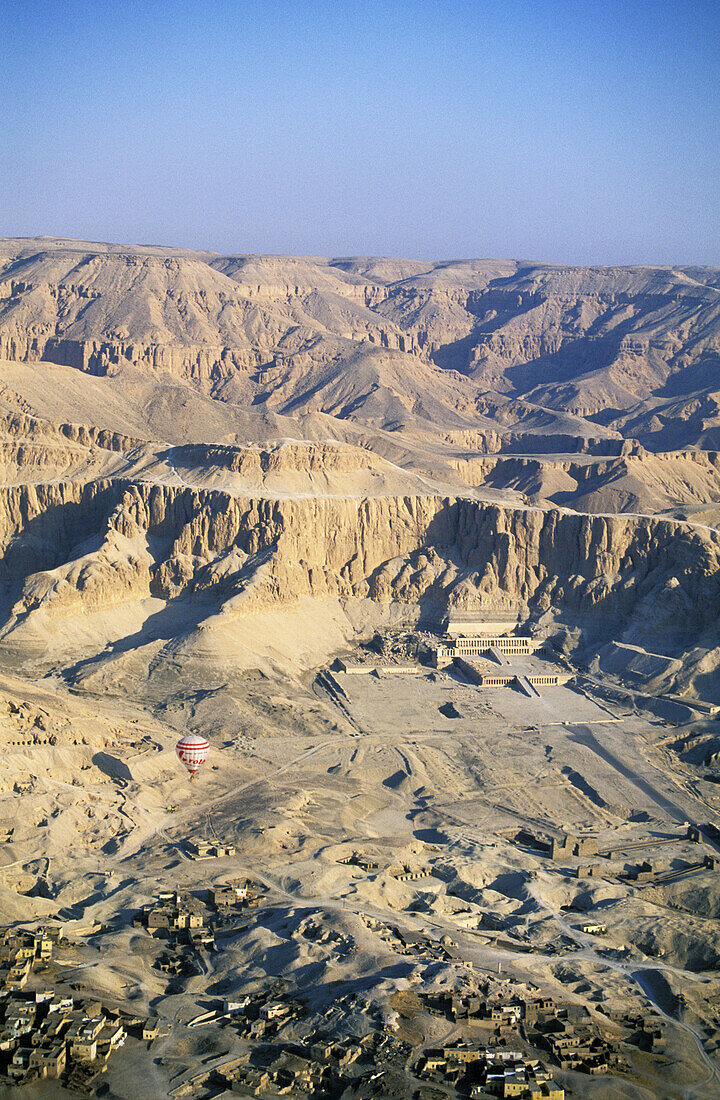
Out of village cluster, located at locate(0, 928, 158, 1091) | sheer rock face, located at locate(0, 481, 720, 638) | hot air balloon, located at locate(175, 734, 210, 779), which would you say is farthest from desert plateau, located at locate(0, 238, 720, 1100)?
hot air balloon, located at locate(175, 734, 210, 779)

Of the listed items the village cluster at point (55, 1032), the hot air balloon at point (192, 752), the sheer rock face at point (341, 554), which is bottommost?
the hot air balloon at point (192, 752)

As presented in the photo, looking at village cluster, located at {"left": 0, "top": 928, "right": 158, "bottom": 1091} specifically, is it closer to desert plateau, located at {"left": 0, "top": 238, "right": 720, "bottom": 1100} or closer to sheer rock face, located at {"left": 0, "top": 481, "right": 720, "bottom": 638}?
desert plateau, located at {"left": 0, "top": 238, "right": 720, "bottom": 1100}

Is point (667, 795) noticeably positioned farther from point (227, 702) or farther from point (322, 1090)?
point (322, 1090)

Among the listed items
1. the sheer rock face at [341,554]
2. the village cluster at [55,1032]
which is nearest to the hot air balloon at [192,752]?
the sheer rock face at [341,554]

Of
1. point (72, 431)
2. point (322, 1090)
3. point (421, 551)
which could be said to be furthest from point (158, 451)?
point (322, 1090)

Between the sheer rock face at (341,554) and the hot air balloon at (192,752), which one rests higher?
the sheer rock face at (341,554)

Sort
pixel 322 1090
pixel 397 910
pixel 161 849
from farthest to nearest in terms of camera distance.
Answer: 1. pixel 161 849
2. pixel 397 910
3. pixel 322 1090

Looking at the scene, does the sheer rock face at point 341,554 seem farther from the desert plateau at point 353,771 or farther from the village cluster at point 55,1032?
the village cluster at point 55,1032
